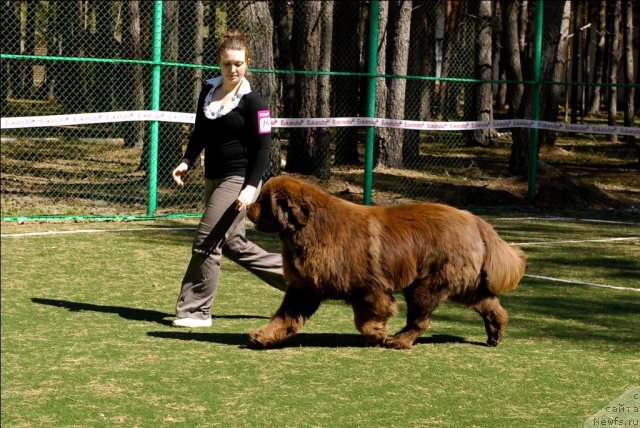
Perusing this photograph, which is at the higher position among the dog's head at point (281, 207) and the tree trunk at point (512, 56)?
the tree trunk at point (512, 56)

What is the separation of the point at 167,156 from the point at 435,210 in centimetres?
980

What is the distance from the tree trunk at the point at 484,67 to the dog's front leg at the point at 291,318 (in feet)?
74.6

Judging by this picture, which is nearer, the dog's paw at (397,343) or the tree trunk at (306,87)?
the dog's paw at (397,343)

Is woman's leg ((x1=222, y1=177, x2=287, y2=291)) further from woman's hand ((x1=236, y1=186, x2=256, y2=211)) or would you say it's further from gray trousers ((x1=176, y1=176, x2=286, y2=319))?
woman's hand ((x1=236, y1=186, x2=256, y2=211))

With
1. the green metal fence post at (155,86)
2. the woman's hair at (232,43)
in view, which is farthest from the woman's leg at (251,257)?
the green metal fence post at (155,86)

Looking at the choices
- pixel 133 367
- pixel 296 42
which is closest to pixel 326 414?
pixel 133 367

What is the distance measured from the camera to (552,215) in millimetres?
16469

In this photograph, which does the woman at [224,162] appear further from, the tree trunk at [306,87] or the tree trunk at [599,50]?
the tree trunk at [599,50]

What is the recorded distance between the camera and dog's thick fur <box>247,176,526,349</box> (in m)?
7.12

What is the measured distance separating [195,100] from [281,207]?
10.6 m

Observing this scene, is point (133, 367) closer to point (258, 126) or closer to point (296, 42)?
point (258, 126)

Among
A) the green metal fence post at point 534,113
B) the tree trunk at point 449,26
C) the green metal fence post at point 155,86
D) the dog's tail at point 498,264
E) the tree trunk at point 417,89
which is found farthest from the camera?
the tree trunk at point 449,26

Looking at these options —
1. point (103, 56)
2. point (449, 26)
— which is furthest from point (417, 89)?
point (449, 26)

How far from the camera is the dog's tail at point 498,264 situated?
7375mm
